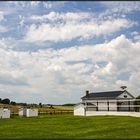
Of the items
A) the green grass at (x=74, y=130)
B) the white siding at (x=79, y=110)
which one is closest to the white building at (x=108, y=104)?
the white siding at (x=79, y=110)

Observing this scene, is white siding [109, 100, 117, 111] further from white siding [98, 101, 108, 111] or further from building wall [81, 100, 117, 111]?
white siding [98, 101, 108, 111]

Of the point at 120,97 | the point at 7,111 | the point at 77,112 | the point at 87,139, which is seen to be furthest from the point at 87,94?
the point at 87,139

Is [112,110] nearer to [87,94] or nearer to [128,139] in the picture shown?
[87,94]

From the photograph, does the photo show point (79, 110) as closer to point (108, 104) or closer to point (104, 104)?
point (104, 104)

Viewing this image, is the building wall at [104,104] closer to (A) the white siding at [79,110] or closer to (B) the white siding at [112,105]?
(B) the white siding at [112,105]

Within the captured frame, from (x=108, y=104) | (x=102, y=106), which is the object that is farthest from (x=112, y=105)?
(x=102, y=106)

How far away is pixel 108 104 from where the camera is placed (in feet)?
214

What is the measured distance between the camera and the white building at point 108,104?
197 feet

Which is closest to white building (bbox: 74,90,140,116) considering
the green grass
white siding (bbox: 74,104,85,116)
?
white siding (bbox: 74,104,85,116)

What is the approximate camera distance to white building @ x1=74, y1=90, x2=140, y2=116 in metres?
59.9

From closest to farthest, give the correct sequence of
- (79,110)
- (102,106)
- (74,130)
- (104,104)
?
(74,130)
(104,104)
(102,106)
(79,110)

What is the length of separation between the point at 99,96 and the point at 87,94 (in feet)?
27.7

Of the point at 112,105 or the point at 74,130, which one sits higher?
the point at 112,105

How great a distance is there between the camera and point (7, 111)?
67938 mm
